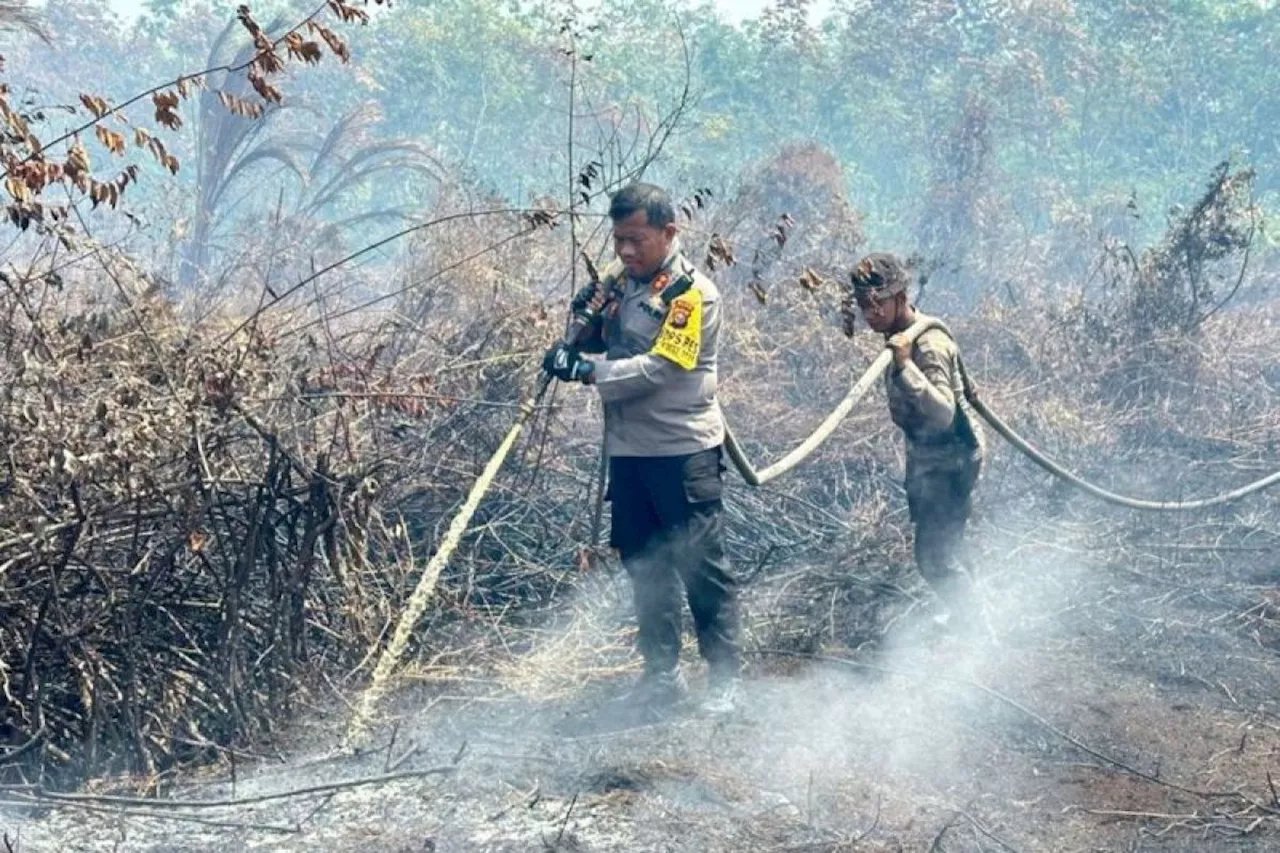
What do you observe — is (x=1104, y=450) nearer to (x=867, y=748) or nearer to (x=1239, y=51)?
(x=867, y=748)

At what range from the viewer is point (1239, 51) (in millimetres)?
29203

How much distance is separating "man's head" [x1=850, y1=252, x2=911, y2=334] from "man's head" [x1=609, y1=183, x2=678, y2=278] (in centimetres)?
87

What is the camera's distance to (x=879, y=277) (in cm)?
512

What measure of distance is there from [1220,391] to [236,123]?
10532 millimetres

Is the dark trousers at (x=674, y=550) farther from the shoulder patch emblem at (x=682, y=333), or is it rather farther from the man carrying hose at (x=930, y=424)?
the man carrying hose at (x=930, y=424)

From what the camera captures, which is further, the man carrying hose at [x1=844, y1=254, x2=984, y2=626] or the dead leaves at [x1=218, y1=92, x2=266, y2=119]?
the man carrying hose at [x1=844, y1=254, x2=984, y2=626]

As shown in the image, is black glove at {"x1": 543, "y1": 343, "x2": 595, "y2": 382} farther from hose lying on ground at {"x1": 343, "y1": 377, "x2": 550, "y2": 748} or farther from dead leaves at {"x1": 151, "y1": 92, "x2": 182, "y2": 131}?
dead leaves at {"x1": 151, "y1": 92, "x2": 182, "y2": 131}

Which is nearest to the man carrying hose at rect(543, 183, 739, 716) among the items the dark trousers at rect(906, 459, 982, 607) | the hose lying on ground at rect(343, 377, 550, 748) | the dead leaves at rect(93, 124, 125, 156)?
the hose lying on ground at rect(343, 377, 550, 748)

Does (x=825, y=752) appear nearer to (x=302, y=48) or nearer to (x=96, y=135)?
(x=302, y=48)

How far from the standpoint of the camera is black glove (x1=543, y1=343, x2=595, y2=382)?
15.4 feet

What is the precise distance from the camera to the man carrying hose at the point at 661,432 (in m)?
4.65

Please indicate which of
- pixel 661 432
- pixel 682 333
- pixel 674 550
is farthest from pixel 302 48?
pixel 674 550

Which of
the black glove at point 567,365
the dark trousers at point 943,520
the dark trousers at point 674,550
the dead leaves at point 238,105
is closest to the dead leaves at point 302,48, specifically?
the dead leaves at point 238,105

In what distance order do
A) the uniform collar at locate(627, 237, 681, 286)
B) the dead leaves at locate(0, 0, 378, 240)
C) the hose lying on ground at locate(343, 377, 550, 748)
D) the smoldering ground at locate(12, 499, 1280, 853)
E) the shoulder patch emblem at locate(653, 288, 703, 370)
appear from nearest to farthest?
the dead leaves at locate(0, 0, 378, 240) < the smoldering ground at locate(12, 499, 1280, 853) < the hose lying on ground at locate(343, 377, 550, 748) < the shoulder patch emblem at locate(653, 288, 703, 370) < the uniform collar at locate(627, 237, 681, 286)
